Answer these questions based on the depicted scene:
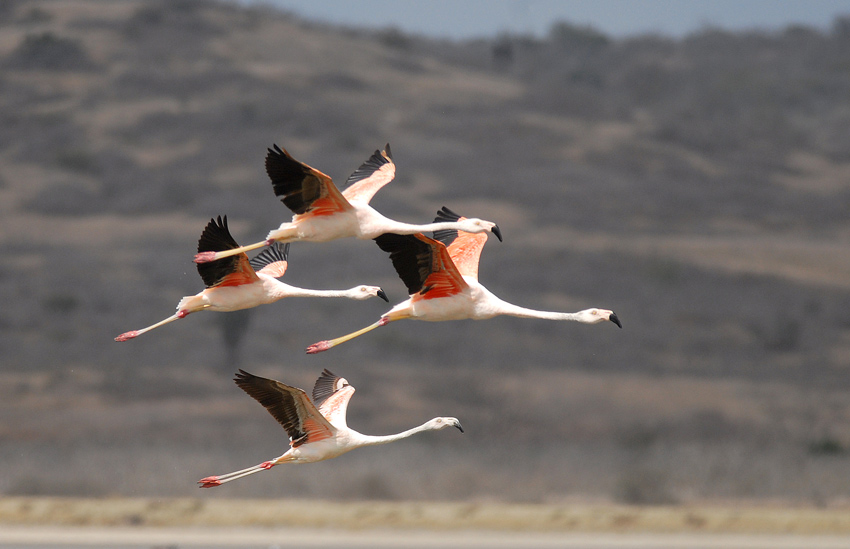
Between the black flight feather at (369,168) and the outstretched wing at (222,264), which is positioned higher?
the black flight feather at (369,168)

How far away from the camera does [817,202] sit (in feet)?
283

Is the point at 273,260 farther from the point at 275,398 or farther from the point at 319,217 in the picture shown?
the point at 275,398

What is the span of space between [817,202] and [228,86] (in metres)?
41.6

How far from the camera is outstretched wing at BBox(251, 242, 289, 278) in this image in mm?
13953

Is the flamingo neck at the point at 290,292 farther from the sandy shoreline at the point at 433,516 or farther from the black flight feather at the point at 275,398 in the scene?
the sandy shoreline at the point at 433,516

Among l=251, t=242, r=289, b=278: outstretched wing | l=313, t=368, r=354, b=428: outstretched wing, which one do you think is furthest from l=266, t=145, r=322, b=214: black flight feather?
l=251, t=242, r=289, b=278: outstretched wing

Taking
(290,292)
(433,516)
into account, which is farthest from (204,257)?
(433,516)

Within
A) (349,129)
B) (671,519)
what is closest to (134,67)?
(349,129)

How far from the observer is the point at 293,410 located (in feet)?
36.0

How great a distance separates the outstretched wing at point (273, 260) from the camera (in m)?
14.0

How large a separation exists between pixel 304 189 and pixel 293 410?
1884mm

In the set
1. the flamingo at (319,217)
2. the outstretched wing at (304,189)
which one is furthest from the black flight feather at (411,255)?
the outstretched wing at (304,189)

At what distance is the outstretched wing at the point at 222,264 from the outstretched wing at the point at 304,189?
72 centimetres

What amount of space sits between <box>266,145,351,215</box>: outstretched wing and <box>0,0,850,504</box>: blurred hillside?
3729 cm
